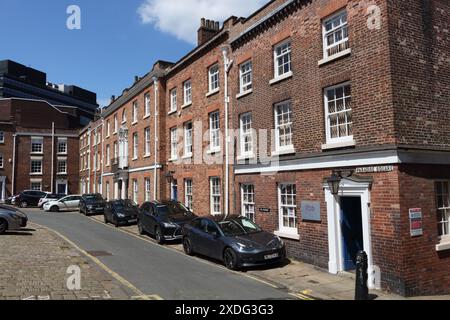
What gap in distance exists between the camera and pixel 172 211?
768 inches

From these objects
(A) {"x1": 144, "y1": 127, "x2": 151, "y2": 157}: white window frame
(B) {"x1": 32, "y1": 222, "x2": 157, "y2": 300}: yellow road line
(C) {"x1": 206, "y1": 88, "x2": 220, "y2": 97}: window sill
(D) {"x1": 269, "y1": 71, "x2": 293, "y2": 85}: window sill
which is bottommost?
(B) {"x1": 32, "y1": 222, "x2": 157, "y2": 300}: yellow road line

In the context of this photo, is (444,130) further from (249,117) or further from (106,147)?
(106,147)

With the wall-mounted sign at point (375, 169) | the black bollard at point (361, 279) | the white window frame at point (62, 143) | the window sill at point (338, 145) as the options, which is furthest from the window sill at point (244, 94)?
the white window frame at point (62, 143)

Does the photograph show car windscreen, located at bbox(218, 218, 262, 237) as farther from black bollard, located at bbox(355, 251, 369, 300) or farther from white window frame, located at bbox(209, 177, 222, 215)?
white window frame, located at bbox(209, 177, 222, 215)

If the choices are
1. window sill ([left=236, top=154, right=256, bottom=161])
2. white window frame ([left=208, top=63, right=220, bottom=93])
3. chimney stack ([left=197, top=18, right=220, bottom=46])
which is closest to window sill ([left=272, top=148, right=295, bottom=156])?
window sill ([left=236, top=154, right=256, bottom=161])

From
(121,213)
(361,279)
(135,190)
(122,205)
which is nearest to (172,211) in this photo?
(121,213)

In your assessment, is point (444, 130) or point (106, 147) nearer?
point (444, 130)

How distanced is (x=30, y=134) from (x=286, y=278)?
5047 cm

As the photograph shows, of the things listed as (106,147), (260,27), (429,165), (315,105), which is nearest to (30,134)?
(106,147)

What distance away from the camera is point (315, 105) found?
13.5 metres

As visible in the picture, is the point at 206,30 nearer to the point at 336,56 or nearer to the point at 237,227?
the point at 336,56

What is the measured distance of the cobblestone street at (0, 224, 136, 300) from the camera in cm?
912

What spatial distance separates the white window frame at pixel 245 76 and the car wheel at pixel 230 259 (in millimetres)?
7219

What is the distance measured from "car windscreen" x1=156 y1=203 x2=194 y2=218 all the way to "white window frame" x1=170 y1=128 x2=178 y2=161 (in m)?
5.40
